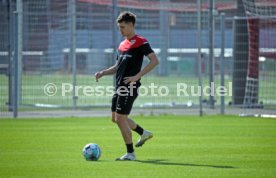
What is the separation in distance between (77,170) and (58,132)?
6.48 meters

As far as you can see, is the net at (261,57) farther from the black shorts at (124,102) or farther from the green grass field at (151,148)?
the black shorts at (124,102)

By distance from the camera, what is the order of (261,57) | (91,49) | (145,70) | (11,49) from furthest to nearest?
1. (91,49)
2. (261,57)
3. (11,49)
4. (145,70)

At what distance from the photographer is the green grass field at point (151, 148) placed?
32.7ft

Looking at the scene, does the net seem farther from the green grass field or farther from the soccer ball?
the soccer ball

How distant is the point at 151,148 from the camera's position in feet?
43.2

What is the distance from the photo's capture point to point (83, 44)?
25.3 metres

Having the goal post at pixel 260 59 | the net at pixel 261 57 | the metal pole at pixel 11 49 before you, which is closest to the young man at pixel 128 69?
the metal pole at pixel 11 49

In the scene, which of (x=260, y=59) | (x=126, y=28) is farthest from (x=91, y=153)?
(x=260, y=59)

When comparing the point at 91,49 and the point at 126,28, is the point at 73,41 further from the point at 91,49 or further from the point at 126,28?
the point at 126,28

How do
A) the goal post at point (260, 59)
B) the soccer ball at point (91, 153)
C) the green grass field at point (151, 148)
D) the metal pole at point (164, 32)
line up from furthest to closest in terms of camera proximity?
1. the metal pole at point (164, 32)
2. the goal post at point (260, 59)
3. the soccer ball at point (91, 153)
4. the green grass field at point (151, 148)

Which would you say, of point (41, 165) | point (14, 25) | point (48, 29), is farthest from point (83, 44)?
point (41, 165)

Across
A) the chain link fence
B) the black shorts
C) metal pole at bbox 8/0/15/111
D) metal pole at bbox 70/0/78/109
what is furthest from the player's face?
metal pole at bbox 70/0/78/109

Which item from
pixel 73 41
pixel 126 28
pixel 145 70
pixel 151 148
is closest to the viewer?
pixel 145 70

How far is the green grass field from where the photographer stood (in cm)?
995
